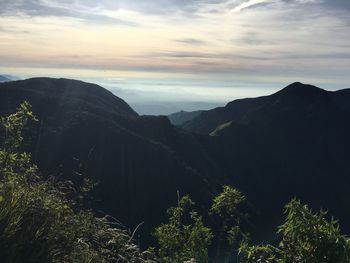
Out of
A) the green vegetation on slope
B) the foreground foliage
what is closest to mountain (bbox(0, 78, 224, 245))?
the green vegetation on slope

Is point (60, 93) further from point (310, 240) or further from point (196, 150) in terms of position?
point (310, 240)

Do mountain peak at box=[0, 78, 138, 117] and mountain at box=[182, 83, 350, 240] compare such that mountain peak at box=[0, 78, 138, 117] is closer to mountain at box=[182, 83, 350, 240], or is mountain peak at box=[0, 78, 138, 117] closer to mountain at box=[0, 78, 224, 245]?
mountain at box=[0, 78, 224, 245]

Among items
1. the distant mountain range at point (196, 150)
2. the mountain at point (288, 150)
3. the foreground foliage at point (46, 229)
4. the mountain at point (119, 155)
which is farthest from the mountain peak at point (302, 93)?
the foreground foliage at point (46, 229)

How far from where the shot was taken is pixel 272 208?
329 ft

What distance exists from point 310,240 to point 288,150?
135714 mm

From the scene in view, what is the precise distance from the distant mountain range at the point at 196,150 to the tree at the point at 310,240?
36.2m

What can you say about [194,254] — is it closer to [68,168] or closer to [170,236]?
[170,236]

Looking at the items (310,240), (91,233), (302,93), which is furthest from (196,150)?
(310,240)

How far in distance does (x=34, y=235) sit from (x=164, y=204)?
65.4 metres

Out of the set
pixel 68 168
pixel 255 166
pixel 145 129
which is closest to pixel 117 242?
pixel 68 168

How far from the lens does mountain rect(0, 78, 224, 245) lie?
66750 mm

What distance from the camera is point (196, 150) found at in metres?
107

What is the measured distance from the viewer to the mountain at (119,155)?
66750 millimetres

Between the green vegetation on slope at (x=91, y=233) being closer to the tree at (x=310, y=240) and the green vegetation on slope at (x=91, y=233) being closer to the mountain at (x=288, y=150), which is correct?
the tree at (x=310, y=240)
